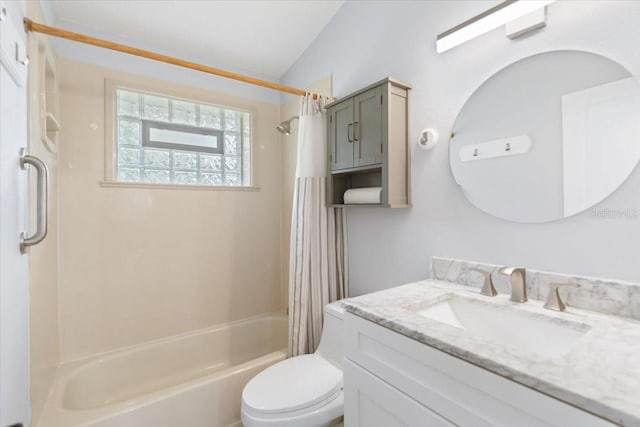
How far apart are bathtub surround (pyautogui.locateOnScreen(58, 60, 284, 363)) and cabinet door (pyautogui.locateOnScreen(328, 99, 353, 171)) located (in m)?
0.99

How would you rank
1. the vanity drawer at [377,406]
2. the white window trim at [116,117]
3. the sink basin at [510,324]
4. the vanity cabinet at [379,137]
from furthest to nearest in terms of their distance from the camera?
the white window trim at [116,117] → the vanity cabinet at [379,137] → the sink basin at [510,324] → the vanity drawer at [377,406]

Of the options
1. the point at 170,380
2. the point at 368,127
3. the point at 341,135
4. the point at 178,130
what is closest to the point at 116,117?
the point at 178,130

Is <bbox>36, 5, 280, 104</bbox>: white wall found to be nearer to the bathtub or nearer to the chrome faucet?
the bathtub

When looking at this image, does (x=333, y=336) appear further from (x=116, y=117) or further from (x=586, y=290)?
(x=116, y=117)

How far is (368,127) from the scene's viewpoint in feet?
5.26

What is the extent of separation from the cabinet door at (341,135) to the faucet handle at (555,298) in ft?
3.53

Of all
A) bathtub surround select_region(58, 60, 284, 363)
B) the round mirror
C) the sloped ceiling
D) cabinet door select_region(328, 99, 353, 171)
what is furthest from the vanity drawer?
the sloped ceiling

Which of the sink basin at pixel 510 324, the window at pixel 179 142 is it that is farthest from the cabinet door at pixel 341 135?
the window at pixel 179 142

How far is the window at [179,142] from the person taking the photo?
7.00 ft

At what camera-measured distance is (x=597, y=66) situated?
98 cm

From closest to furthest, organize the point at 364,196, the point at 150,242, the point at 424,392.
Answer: the point at 424,392, the point at 364,196, the point at 150,242

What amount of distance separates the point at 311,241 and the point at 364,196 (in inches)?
19.1

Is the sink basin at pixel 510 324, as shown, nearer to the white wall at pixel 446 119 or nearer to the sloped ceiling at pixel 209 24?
the white wall at pixel 446 119

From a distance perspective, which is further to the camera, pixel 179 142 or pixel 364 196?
pixel 179 142
